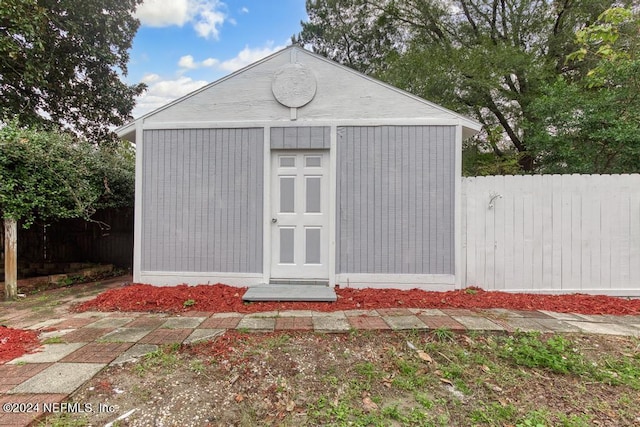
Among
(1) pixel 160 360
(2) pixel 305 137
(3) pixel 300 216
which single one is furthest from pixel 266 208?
(1) pixel 160 360

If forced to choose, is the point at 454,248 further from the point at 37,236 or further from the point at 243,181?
the point at 37,236

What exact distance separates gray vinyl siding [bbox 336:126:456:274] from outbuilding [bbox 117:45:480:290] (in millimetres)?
15

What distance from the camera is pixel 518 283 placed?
14.5 feet

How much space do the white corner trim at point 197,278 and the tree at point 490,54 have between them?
7.15 m

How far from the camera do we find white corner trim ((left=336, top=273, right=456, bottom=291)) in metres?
4.39

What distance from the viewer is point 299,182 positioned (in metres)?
4.60

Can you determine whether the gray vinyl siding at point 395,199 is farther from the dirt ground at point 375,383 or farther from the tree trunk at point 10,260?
the tree trunk at point 10,260

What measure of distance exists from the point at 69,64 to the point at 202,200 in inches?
Answer: 293

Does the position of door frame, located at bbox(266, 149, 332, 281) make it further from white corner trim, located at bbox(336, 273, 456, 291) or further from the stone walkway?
the stone walkway

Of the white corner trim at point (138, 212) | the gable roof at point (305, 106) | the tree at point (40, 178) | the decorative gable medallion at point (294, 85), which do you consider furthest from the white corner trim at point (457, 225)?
the tree at point (40, 178)

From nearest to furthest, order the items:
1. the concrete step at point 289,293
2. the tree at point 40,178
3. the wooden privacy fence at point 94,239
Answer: the concrete step at point 289,293 → the tree at point 40,178 → the wooden privacy fence at point 94,239

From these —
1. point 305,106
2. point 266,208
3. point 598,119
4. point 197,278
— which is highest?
point 598,119

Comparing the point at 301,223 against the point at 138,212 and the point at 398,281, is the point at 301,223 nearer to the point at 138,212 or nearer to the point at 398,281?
the point at 398,281

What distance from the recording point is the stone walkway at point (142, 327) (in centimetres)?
212
